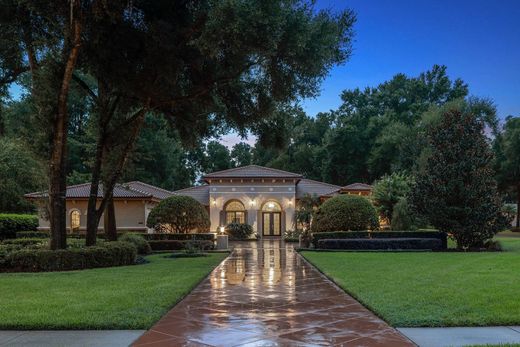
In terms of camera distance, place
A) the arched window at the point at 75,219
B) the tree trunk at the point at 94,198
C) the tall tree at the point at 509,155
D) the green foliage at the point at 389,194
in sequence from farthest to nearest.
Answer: the tall tree at the point at 509,155 → the arched window at the point at 75,219 → the green foliage at the point at 389,194 → the tree trunk at the point at 94,198

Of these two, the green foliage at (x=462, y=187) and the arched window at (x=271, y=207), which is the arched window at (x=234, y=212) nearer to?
the arched window at (x=271, y=207)

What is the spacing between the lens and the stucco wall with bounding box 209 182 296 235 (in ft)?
134

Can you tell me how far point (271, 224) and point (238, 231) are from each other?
208 inches

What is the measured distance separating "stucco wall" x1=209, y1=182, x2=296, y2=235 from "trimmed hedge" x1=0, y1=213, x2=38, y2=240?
13.5 m

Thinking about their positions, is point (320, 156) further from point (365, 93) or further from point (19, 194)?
point (19, 194)

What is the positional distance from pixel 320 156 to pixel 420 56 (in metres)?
34.2

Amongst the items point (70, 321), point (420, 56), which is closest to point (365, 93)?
point (420, 56)

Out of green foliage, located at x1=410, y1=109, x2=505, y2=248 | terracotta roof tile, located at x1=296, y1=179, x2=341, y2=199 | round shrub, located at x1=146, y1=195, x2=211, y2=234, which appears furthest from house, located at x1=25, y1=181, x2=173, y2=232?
green foliage, located at x1=410, y1=109, x2=505, y2=248

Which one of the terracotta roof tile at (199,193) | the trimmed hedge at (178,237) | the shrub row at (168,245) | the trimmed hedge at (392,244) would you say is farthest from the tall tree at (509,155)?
the shrub row at (168,245)

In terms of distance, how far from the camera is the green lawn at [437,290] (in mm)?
7004

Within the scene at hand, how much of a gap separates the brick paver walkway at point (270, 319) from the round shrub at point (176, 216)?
1640cm

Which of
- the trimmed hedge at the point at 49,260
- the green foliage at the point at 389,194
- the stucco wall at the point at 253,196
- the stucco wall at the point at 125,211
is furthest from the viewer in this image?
the stucco wall at the point at 253,196

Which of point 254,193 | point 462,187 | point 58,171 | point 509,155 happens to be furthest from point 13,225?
point 509,155

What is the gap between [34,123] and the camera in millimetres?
15406
